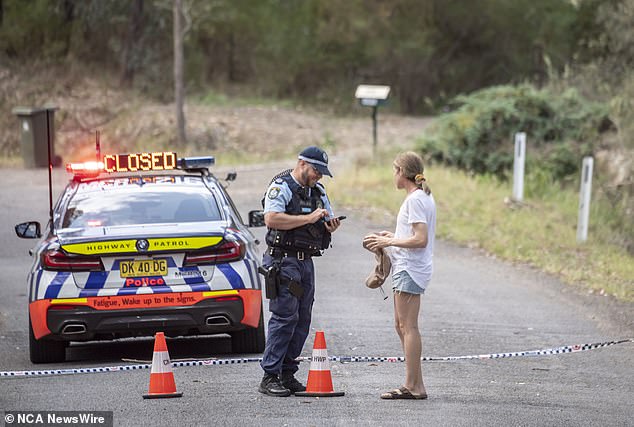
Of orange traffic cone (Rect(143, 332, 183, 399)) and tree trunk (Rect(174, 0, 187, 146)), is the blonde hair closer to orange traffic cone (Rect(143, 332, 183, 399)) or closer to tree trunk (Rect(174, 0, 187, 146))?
orange traffic cone (Rect(143, 332, 183, 399))

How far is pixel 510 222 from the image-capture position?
18.4m

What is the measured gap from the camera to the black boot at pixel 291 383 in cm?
798

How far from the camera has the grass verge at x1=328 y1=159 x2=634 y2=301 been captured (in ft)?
48.5

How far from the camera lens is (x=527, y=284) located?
14.0 meters

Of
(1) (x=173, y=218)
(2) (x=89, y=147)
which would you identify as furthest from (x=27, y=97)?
(1) (x=173, y=218)

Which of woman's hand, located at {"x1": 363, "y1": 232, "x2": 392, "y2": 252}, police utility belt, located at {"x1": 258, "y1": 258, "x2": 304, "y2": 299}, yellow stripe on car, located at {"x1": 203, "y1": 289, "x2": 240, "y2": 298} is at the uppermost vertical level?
woman's hand, located at {"x1": 363, "y1": 232, "x2": 392, "y2": 252}

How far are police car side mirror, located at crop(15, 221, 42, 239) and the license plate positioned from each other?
4.68ft

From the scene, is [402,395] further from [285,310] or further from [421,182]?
[421,182]

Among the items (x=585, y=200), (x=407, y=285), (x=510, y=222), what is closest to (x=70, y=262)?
(x=407, y=285)

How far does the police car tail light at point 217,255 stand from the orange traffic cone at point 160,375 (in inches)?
50.2

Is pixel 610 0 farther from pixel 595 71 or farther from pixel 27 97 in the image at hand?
pixel 27 97

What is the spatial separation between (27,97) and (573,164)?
16101mm

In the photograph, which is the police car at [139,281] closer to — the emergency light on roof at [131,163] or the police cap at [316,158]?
the emergency light on roof at [131,163]

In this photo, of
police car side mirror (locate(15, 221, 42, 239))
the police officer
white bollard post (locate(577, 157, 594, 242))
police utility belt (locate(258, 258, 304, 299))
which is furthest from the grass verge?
police car side mirror (locate(15, 221, 42, 239))
